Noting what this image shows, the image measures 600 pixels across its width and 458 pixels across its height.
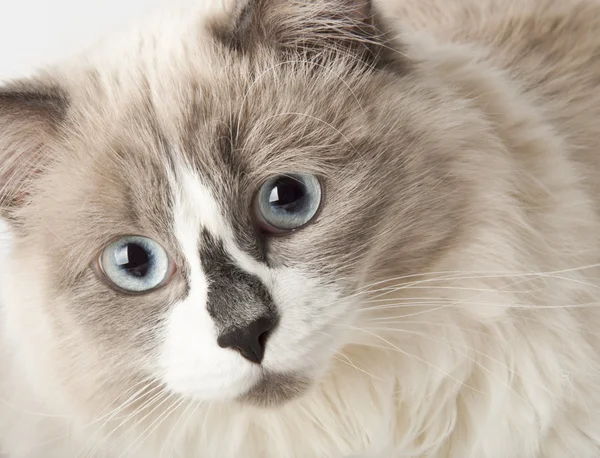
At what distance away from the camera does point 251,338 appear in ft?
3.24

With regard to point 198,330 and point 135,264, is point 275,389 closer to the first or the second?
point 198,330

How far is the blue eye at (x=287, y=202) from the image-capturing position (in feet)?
3.51

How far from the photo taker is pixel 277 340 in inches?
39.4

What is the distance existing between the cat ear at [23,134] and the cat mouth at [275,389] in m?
0.49

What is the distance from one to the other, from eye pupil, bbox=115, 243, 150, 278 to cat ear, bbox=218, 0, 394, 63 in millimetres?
347

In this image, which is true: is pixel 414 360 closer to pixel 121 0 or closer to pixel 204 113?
pixel 204 113

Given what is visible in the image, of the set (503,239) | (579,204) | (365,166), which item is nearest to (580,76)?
(579,204)

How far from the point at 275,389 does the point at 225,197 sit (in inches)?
11.4

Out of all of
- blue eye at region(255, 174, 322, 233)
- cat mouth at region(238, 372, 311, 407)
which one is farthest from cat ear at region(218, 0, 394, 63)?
cat mouth at region(238, 372, 311, 407)

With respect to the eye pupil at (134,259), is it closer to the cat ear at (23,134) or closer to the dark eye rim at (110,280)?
the dark eye rim at (110,280)

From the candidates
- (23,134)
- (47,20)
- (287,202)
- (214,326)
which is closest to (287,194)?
(287,202)

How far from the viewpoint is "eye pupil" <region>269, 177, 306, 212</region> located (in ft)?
3.51

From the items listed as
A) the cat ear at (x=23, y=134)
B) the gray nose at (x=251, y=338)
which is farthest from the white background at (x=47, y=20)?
the gray nose at (x=251, y=338)

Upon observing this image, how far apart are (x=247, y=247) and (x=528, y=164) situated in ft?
1.61
